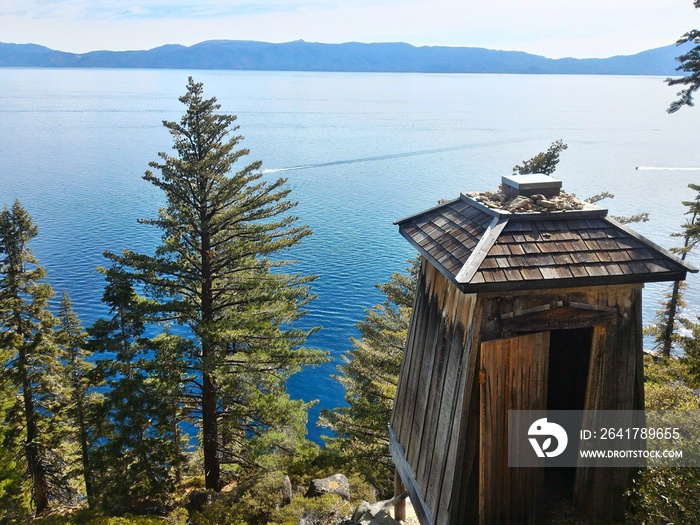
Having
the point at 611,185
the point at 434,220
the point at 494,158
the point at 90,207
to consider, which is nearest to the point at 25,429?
the point at 434,220

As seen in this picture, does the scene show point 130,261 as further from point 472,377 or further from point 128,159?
point 128,159

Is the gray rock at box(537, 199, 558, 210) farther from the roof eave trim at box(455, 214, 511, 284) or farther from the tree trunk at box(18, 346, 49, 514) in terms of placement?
the tree trunk at box(18, 346, 49, 514)

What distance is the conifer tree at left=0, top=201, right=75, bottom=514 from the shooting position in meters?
17.7

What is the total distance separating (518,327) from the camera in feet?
22.1

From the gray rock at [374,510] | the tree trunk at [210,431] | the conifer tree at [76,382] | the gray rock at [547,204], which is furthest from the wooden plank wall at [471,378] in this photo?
the conifer tree at [76,382]

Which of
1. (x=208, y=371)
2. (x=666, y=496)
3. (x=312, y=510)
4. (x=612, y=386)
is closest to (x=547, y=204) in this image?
(x=612, y=386)

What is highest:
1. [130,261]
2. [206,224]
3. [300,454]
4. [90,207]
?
[206,224]

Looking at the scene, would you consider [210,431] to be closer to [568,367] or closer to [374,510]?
[374,510]

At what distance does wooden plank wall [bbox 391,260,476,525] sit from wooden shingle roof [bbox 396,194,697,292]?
50 centimetres

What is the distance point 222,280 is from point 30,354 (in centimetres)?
722

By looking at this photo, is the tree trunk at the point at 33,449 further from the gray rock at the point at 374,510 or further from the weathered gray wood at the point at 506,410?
the weathered gray wood at the point at 506,410

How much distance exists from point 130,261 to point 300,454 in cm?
989

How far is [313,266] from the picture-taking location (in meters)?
42.5

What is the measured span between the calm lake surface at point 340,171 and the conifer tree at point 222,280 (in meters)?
12.8
